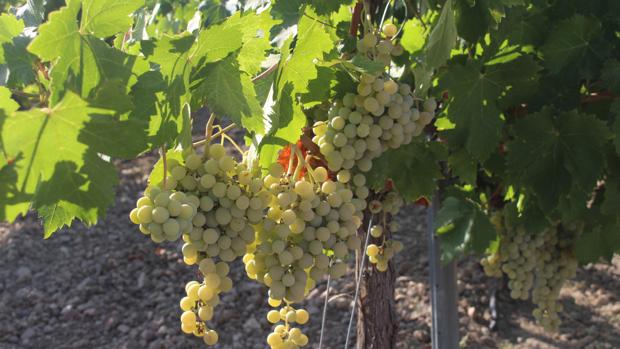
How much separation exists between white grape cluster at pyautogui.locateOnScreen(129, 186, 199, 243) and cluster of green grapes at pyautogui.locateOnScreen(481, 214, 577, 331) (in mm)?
1589

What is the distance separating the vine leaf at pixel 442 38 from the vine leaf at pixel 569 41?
0.48 m

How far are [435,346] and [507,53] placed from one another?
3.82ft

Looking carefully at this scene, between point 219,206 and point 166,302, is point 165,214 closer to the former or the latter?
point 219,206

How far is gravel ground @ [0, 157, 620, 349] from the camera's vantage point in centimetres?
366

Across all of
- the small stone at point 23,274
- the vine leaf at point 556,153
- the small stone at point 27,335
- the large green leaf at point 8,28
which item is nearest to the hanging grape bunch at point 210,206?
the large green leaf at point 8,28

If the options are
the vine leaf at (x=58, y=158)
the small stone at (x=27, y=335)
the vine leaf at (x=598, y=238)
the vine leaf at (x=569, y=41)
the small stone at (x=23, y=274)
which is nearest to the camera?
the vine leaf at (x=58, y=158)

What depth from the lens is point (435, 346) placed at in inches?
96.5

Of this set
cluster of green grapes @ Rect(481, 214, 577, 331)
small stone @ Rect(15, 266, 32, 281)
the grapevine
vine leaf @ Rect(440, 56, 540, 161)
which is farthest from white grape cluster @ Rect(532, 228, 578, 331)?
small stone @ Rect(15, 266, 32, 281)

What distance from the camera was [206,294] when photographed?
1.11 meters

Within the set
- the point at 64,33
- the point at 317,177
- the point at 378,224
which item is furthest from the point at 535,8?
the point at 64,33

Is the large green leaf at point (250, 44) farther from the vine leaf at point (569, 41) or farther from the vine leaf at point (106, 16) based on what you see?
the vine leaf at point (569, 41)

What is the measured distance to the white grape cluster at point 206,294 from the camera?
109 centimetres

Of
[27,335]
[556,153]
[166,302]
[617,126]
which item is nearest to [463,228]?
[556,153]

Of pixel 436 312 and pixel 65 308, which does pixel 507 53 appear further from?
pixel 65 308
